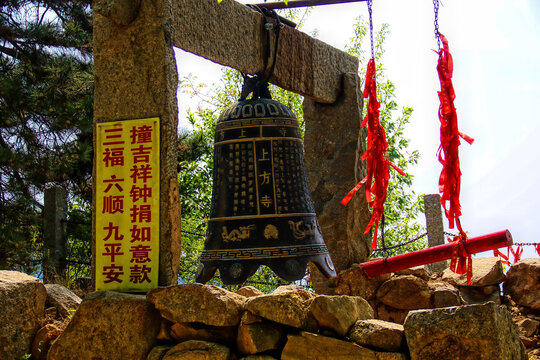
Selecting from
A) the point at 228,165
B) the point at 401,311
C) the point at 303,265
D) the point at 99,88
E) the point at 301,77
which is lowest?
the point at 401,311

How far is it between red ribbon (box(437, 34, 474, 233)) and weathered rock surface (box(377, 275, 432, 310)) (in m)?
2.24

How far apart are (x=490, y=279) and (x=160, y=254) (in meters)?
3.10

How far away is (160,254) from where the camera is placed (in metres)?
3.41

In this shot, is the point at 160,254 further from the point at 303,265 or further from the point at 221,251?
the point at 303,265

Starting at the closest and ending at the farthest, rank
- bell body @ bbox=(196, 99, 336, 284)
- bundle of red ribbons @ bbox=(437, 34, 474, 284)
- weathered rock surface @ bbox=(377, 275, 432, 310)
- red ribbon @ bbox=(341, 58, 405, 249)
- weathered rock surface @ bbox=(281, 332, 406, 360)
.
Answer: weathered rock surface @ bbox=(281, 332, 406, 360) < bundle of red ribbons @ bbox=(437, 34, 474, 284) < bell body @ bbox=(196, 99, 336, 284) < red ribbon @ bbox=(341, 58, 405, 249) < weathered rock surface @ bbox=(377, 275, 432, 310)

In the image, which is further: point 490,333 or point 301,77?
point 301,77

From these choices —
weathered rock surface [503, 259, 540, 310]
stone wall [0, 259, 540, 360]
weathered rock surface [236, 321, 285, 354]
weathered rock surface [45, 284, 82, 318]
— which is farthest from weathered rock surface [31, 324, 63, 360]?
weathered rock surface [503, 259, 540, 310]

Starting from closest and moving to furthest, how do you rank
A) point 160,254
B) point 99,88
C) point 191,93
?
point 160,254
point 99,88
point 191,93

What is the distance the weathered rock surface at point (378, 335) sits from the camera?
293cm

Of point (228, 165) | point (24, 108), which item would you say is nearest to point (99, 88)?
point (228, 165)

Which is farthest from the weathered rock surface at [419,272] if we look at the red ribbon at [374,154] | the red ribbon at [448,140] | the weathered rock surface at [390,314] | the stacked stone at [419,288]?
the red ribbon at [448,140]

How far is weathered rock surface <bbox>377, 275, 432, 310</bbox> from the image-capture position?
541 centimetres

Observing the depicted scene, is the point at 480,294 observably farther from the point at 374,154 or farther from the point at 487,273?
the point at 374,154

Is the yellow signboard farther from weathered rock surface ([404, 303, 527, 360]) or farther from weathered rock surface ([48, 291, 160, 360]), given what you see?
weathered rock surface ([404, 303, 527, 360])
